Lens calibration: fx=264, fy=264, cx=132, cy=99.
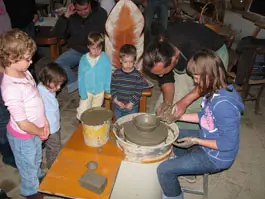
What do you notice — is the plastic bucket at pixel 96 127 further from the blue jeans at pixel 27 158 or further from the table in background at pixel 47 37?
the table in background at pixel 47 37

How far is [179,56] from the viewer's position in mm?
2314

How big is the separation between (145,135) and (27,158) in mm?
978

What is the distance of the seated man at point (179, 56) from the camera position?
2.08 metres

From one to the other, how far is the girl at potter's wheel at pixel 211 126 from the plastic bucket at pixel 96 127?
0.51 m

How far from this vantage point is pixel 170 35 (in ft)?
7.67

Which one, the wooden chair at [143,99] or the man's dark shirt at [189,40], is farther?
the wooden chair at [143,99]

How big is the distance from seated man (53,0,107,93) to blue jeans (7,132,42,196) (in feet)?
5.97

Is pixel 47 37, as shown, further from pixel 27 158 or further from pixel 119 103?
pixel 27 158

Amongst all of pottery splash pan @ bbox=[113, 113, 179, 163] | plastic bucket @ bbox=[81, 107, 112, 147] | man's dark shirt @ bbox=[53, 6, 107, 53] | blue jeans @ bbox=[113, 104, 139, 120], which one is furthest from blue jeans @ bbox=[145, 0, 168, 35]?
pottery splash pan @ bbox=[113, 113, 179, 163]

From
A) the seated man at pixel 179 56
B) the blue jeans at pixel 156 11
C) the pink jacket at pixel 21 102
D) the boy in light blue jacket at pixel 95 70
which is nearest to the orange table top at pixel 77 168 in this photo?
the pink jacket at pixel 21 102

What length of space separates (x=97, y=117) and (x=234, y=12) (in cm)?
508

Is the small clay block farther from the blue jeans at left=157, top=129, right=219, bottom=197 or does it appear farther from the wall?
the wall

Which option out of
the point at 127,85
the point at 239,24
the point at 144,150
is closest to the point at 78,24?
the point at 127,85

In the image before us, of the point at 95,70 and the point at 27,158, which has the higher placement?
the point at 95,70
